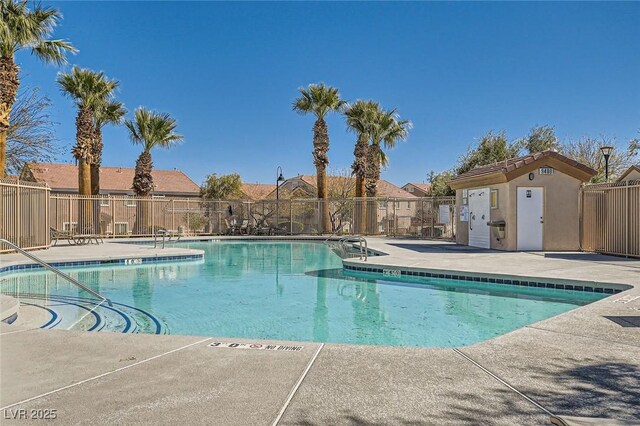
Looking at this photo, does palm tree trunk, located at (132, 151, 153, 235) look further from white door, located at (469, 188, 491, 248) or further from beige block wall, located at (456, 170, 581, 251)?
beige block wall, located at (456, 170, 581, 251)

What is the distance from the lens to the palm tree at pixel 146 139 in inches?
938

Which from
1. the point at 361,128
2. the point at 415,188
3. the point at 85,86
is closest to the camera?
the point at 85,86

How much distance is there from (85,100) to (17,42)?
8.10 m

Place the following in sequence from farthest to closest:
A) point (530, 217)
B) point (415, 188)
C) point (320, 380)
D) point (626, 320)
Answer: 1. point (415, 188)
2. point (530, 217)
3. point (626, 320)
4. point (320, 380)

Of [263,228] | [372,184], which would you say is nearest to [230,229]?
[263,228]

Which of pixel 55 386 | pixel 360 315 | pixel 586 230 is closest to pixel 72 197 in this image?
pixel 360 315

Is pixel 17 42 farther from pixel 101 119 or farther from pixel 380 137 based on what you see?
pixel 380 137

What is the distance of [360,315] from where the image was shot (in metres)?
7.16

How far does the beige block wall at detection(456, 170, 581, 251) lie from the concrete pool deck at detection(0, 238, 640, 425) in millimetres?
9360

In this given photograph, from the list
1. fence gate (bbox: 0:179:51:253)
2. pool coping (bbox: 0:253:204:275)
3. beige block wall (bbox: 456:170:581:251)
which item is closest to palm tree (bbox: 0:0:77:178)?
fence gate (bbox: 0:179:51:253)

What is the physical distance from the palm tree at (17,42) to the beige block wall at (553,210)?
16023 millimetres

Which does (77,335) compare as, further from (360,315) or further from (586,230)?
(586,230)

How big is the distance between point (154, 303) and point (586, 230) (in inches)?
519

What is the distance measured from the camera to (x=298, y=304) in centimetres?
798
